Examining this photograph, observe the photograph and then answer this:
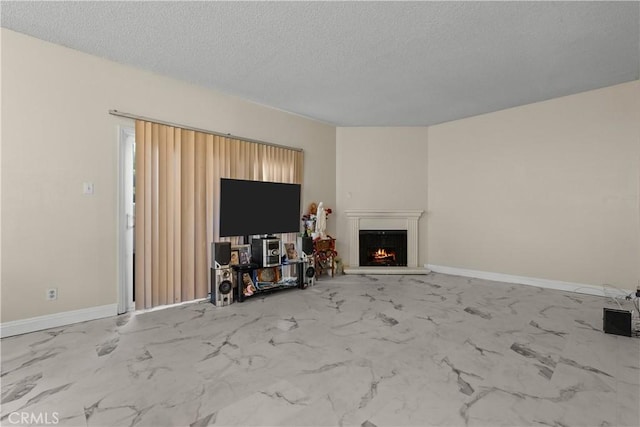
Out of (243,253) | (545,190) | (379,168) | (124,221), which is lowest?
(243,253)

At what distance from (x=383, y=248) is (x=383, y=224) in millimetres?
463

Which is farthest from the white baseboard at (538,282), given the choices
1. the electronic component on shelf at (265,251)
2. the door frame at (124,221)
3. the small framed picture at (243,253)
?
the door frame at (124,221)

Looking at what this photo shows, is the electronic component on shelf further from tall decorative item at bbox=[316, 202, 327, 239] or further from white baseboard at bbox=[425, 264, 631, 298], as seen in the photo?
white baseboard at bbox=[425, 264, 631, 298]

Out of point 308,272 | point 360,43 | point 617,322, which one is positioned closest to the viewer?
point 617,322

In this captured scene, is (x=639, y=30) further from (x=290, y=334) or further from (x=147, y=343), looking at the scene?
(x=147, y=343)

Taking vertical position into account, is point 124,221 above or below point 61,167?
below

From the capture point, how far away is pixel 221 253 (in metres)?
3.81

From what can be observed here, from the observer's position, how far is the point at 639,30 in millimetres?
2805

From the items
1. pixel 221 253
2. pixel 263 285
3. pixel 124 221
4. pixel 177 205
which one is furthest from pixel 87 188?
pixel 263 285

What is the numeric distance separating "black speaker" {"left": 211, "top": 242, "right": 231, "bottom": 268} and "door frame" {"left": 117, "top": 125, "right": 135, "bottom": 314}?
926 millimetres

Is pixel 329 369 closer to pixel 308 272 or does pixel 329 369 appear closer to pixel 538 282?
pixel 308 272

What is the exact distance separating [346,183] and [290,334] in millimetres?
3606

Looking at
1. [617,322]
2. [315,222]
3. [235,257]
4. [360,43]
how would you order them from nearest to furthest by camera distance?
1. [617,322]
2. [360,43]
3. [235,257]
4. [315,222]

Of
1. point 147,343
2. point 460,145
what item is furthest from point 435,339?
point 460,145
